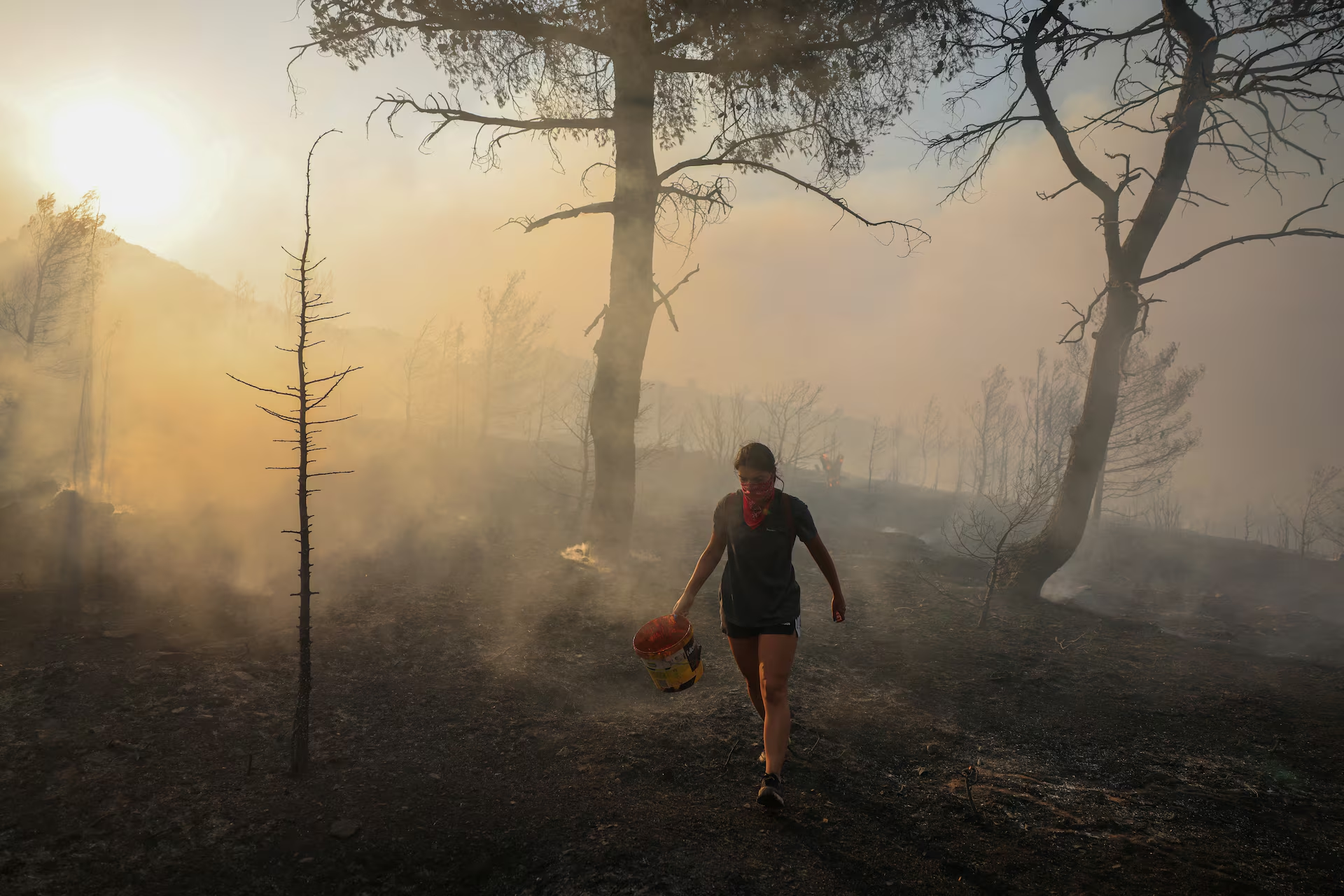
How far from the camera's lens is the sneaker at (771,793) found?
307cm

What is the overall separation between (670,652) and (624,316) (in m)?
5.62

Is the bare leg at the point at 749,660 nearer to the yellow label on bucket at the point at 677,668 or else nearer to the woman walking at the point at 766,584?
the woman walking at the point at 766,584

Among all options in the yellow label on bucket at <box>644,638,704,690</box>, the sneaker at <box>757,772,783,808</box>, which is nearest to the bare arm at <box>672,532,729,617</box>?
the yellow label on bucket at <box>644,638,704,690</box>

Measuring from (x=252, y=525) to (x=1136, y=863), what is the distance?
1309 centimetres

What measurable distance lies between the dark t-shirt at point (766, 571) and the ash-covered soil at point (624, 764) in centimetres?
99

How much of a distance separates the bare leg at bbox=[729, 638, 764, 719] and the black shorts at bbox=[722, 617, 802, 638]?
45 mm

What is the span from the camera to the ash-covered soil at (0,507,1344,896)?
2646 millimetres

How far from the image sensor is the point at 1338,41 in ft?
20.6

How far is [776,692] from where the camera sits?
10.8 feet

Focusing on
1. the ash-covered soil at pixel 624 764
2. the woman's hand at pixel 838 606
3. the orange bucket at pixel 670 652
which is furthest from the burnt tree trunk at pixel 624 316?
the woman's hand at pixel 838 606

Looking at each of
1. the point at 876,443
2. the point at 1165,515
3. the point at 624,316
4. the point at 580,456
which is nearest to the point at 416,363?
the point at 580,456

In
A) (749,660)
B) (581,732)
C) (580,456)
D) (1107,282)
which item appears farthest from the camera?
(580,456)

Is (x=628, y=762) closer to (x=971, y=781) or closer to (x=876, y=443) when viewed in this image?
(x=971, y=781)

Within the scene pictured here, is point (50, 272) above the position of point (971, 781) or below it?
above
